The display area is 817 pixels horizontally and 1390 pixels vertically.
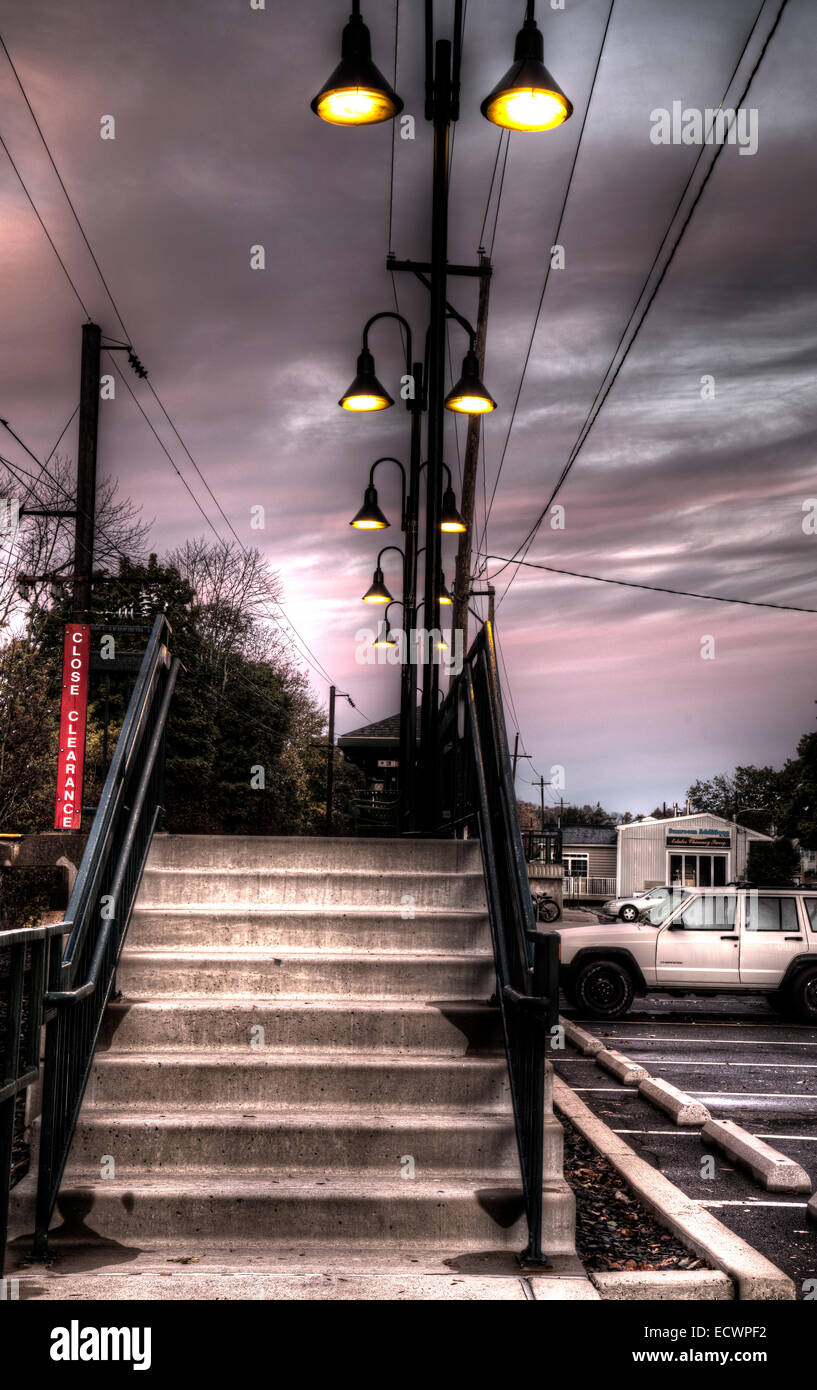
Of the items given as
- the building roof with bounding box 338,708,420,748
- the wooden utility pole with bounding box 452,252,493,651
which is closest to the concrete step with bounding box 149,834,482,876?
the wooden utility pole with bounding box 452,252,493,651

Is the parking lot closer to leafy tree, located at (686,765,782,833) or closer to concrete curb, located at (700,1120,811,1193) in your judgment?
concrete curb, located at (700,1120,811,1193)

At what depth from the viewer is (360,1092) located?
4.76 meters

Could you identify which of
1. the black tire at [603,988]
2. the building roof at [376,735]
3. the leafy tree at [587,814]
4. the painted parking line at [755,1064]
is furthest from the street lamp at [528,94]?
the leafy tree at [587,814]

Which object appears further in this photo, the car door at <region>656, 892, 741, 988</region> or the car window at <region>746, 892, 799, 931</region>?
the car window at <region>746, 892, 799, 931</region>

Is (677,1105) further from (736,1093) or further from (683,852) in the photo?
(683,852)

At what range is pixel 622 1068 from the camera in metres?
9.26

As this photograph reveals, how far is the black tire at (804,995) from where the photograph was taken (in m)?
14.1

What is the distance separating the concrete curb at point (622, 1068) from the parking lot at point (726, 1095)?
0.07 metres

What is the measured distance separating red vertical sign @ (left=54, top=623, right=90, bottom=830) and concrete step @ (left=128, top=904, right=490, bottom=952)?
10.9m

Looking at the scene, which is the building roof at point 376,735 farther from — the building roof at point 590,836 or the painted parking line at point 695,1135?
the building roof at point 590,836

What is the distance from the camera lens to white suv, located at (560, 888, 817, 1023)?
13.8m
